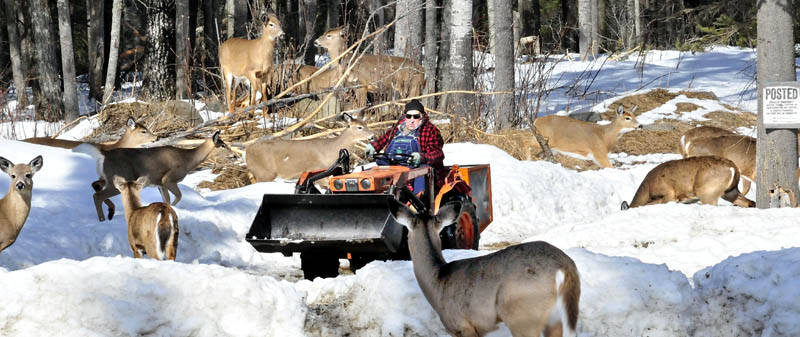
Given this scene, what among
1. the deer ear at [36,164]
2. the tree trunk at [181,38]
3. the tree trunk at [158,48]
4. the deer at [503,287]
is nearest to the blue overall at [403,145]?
the deer ear at [36,164]

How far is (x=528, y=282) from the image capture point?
4883 mm

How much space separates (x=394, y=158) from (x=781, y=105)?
4.42 metres

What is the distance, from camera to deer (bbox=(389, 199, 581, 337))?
15.9 ft

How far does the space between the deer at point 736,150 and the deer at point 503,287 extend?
967cm

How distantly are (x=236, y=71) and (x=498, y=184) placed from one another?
6.23 meters

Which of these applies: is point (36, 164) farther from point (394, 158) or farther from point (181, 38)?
point (181, 38)

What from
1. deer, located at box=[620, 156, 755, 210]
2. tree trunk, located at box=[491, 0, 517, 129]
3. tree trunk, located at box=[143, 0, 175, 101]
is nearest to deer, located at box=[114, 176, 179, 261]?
deer, located at box=[620, 156, 755, 210]

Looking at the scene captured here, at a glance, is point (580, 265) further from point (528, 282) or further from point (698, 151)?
point (698, 151)

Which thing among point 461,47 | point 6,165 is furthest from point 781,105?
point 6,165

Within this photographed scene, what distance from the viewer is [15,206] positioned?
8.57 meters

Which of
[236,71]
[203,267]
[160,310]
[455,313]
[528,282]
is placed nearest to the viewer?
[528,282]

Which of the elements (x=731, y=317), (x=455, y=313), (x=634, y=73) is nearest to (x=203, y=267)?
(x=455, y=313)

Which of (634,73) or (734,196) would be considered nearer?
(734,196)

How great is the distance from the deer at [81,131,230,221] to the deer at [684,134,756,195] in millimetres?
7411
